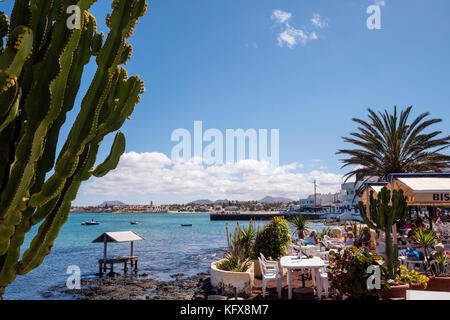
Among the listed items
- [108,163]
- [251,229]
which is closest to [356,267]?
Answer: [108,163]

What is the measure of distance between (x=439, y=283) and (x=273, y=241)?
5203 mm

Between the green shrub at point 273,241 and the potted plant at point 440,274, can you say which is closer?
the potted plant at point 440,274

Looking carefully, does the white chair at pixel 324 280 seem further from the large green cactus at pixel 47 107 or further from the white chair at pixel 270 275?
the large green cactus at pixel 47 107

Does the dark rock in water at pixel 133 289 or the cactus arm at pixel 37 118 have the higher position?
the cactus arm at pixel 37 118

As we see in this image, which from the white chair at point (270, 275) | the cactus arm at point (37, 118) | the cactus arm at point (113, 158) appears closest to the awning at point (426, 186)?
the white chair at point (270, 275)

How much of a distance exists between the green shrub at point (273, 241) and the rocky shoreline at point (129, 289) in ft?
15.6

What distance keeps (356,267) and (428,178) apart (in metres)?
5.51

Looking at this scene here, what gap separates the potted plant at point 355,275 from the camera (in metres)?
6.15

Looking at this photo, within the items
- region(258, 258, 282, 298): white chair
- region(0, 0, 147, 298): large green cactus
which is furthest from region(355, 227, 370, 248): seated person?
region(0, 0, 147, 298): large green cactus

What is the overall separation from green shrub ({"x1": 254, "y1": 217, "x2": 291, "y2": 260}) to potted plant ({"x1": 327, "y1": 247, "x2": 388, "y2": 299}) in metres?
4.90

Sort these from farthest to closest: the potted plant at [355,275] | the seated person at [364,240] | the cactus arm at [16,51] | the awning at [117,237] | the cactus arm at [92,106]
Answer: the awning at [117,237]
the seated person at [364,240]
the potted plant at [355,275]
the cactus arm at [92,106]
the cactus arm at [16,51]

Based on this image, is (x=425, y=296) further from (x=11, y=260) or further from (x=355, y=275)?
(x=11, y=260)

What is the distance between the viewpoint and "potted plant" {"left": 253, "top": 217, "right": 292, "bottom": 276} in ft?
38.0

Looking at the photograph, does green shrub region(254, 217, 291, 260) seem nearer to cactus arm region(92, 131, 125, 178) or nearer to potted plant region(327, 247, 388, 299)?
potted plant region(327, 247, 388, 299)
